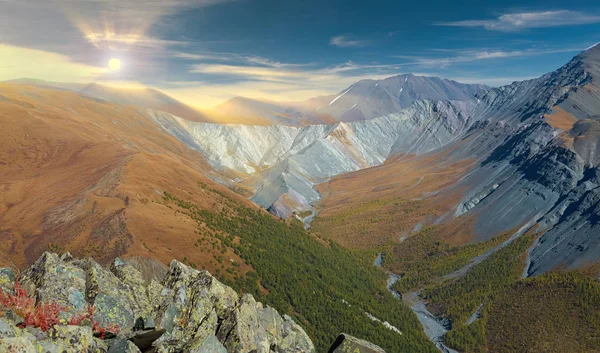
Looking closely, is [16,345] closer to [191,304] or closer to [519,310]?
[191,304]

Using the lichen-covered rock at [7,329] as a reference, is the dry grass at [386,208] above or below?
below

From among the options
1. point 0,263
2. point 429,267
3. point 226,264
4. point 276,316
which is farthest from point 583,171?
point 0,263

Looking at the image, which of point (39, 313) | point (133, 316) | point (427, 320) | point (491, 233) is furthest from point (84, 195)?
point (491, 233)

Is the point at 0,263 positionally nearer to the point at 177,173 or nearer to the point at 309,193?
the point at 177,173

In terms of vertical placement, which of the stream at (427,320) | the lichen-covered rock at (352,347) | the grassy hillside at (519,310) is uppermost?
the lichen-covered rock at (352,347)

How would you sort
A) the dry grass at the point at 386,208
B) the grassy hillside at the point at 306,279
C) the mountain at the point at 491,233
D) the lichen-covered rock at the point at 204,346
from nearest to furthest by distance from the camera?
1. the lichen-covered rock at the point at 204,346
2. the grassy hillside at the point at 306,279
3. the mountain at the point at 491,233
4. the dry grass at the point at 386,208

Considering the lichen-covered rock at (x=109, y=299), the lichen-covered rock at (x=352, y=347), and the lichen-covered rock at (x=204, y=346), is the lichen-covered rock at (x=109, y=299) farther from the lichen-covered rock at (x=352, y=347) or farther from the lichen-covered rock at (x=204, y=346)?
the lichen-covered rock at (x=352, y=347)

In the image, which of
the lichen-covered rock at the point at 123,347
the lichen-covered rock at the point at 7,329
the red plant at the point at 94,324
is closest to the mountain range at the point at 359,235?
the red plant at the point at 94,324
